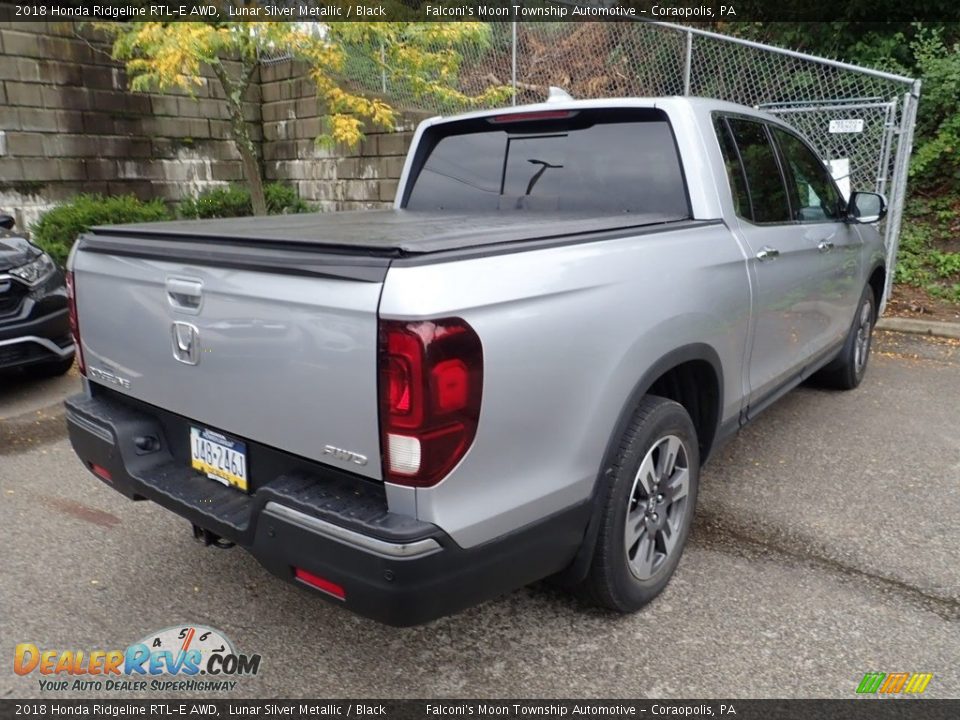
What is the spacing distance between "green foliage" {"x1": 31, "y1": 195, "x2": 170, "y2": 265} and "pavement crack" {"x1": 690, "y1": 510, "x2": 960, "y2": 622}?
7.78m

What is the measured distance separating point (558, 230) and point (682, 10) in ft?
38.2

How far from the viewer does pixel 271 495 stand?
85.2 inches

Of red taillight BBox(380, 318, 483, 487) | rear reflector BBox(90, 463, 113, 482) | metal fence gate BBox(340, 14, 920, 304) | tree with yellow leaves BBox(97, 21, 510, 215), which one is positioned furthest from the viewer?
metal fence gate BBox(340, 14, 920, 304)

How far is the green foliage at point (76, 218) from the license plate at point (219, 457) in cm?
699

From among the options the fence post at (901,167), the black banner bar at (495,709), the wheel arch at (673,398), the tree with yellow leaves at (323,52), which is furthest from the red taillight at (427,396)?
the fence post at (901,167)

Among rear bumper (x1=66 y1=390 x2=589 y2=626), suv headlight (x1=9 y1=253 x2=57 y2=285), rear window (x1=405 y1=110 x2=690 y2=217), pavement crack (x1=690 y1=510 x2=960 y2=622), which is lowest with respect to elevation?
pavement crack (x1=690 y1=510 x2=960 y2=622)

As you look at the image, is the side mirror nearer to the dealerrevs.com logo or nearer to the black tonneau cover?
the black tonneau cover

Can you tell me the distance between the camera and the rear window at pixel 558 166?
3324mm

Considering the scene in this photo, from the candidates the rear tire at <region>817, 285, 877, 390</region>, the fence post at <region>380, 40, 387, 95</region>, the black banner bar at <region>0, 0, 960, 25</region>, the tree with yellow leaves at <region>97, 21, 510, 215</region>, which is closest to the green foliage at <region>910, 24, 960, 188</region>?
the black banner bar at <region>0, 0, 960, 25</region>

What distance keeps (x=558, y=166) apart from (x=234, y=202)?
7862 mm

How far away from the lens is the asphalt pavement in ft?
8.27

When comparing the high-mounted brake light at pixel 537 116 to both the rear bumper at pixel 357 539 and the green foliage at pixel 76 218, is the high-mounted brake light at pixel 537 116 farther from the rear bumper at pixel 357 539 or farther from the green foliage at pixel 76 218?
the green foliage at pixel 76 218

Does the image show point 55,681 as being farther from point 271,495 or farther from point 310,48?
point 310,48

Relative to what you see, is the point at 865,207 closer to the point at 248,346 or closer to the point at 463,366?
the point at 463,366
